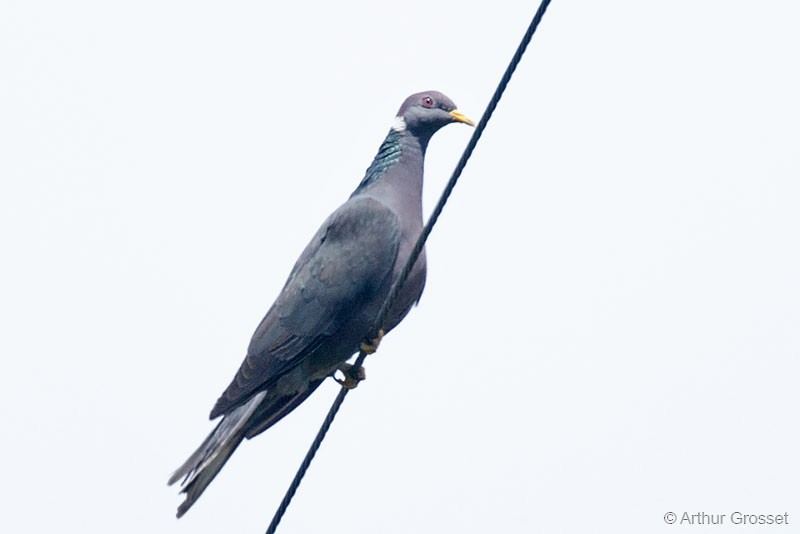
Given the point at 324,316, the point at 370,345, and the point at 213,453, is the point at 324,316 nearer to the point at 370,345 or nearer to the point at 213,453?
the point at 370,345

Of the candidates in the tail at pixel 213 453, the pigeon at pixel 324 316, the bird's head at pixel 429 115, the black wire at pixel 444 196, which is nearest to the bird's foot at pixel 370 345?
the pigeon at pixel 324 316

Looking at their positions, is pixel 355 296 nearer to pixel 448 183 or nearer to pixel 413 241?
pixel 413 241

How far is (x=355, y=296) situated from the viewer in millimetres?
6418

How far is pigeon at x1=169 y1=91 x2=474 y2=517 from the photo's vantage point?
640 cm

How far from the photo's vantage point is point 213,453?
6.27m

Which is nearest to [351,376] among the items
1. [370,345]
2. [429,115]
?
[370,345]

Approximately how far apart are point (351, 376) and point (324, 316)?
13.9 inches

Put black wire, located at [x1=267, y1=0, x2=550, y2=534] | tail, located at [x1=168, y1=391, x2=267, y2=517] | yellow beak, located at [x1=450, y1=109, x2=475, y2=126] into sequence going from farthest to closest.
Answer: yellow beak, located at [x1=450, y1=109, x2=475, y2=126]
tail, located at [x1=168, y1=391, x2=267, y2=517]
black wire, located at [x1=267, y1=0, x2=550, y2=534]

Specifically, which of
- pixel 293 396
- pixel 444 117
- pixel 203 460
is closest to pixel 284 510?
pixel 203 460

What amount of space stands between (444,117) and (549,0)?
3156 millimetres

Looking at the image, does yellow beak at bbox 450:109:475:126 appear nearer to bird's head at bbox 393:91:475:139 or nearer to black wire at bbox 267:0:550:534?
bird's head at bbox 393:91:475:139

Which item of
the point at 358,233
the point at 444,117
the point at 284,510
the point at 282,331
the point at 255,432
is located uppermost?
the point at 444,117

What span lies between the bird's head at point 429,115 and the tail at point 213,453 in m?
1.70

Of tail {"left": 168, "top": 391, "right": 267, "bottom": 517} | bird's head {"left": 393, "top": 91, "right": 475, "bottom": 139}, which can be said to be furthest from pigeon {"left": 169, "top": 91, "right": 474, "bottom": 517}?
bird's head {"left": 393, "top": 91, "right": 475, "bottom": 139}
